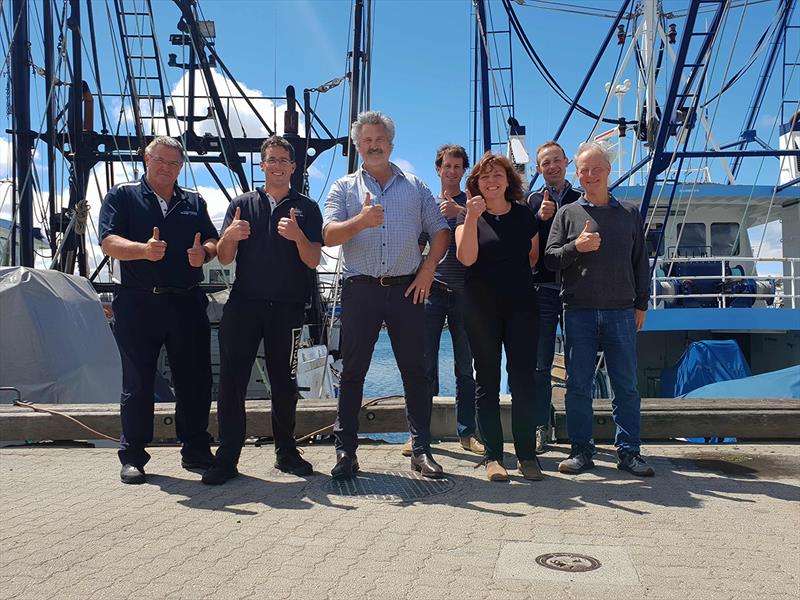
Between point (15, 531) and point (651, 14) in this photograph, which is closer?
point (15, 531)

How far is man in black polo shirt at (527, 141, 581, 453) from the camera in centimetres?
427

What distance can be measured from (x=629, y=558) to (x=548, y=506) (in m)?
0.72

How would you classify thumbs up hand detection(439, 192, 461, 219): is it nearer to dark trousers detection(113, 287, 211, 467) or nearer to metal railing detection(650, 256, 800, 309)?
dark trousers detection(113, 287, 211, 467)

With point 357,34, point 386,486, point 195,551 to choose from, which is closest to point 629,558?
point 386,486

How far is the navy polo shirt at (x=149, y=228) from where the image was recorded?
3928 millimetres

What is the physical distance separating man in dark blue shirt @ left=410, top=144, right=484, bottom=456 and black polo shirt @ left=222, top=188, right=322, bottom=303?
0.76 m

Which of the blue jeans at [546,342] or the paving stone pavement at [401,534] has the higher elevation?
the blue jeans at [546,342]

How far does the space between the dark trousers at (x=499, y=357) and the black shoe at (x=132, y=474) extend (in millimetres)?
1925

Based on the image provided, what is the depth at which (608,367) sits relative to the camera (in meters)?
4.11

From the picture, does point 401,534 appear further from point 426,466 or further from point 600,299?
point 600,299

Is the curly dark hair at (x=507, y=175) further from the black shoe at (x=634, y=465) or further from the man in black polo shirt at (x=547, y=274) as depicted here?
the black shoe at (x=634, y=465)

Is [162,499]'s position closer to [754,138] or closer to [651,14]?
[651,14]

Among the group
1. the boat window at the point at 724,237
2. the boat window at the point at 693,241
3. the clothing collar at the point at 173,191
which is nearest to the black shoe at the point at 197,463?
the clothing collar at the point at 173,191

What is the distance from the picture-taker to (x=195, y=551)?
2785mm
